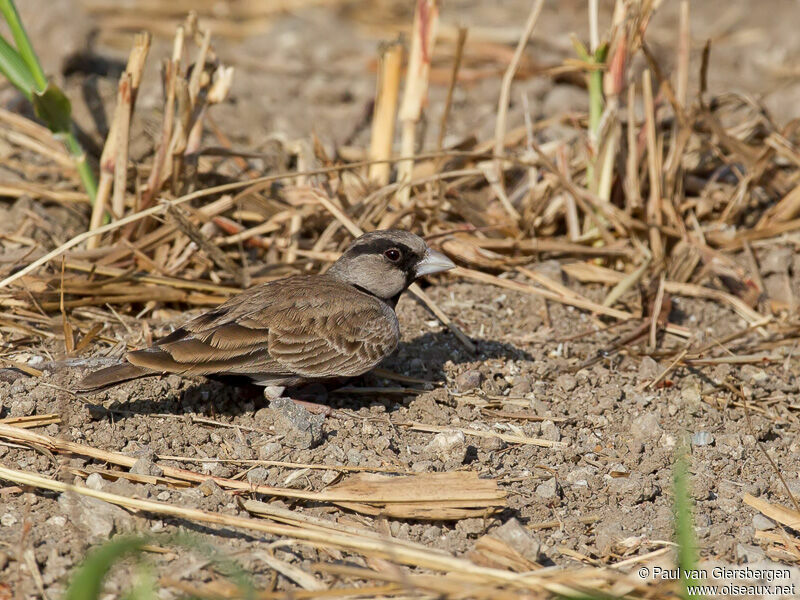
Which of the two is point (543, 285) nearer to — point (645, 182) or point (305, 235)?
point (645, 182)

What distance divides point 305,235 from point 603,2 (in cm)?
656

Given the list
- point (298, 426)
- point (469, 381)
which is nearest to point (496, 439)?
point (469, 381)

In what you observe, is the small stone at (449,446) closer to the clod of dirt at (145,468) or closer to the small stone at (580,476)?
the small stone at (580,476)

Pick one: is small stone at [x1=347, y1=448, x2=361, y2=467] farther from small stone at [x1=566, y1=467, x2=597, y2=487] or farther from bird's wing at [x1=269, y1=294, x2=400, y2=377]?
small stone at [x1=566, y1=467, x2=597, y2=487]

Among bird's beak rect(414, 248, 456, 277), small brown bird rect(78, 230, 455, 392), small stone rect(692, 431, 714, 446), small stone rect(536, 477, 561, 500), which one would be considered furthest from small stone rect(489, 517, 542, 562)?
bird's beak rect(414, 248, 456, 277)

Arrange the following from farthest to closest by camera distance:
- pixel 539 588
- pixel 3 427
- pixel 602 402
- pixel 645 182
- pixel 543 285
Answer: pixel 645 182, pixel 543 285, pixel 602 402, pixel 3 427, pixel 539 588

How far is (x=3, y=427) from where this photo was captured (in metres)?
4.64

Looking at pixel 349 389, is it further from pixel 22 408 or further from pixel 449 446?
pixel 22 408

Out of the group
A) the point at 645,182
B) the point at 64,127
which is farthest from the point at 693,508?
the point at 64,127

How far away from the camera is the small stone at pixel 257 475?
458 centimetres

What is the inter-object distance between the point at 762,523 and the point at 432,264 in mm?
2433

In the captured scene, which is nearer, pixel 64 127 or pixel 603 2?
pixel 64 127

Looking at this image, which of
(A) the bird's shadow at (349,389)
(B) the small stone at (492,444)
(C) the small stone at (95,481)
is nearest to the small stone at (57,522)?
(C) the small stone at (95,481)

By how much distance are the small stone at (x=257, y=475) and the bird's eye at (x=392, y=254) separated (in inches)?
69.1
